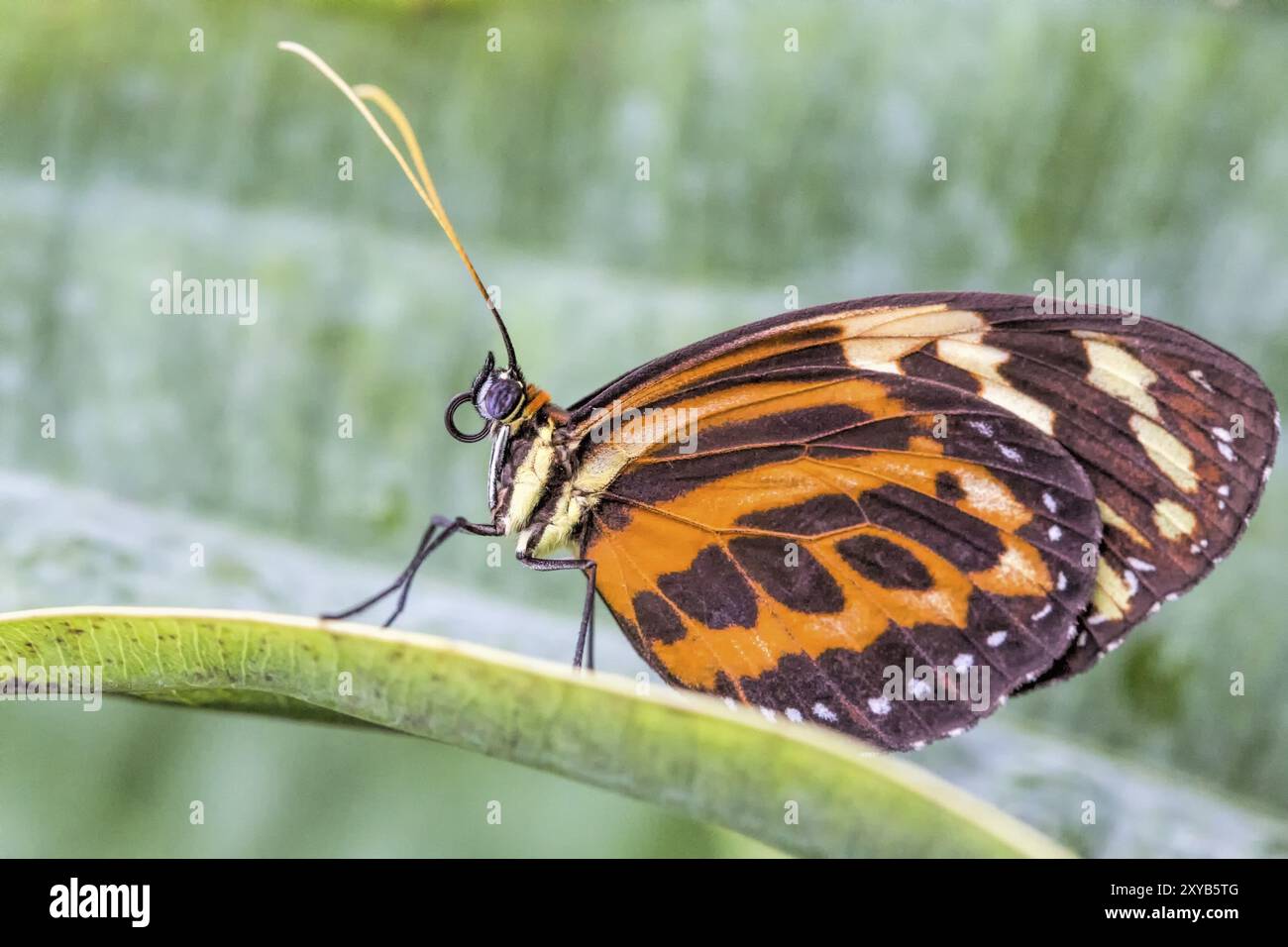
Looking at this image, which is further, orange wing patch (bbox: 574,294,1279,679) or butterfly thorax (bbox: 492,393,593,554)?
butterfly thorax (bbox: 492,393,593,554)

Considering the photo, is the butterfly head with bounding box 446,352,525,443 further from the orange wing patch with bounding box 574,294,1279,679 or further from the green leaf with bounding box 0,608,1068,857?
the green leaf with bounding box 0,608,1068,857

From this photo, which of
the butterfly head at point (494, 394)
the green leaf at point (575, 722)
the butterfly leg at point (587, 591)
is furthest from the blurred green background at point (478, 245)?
the green leaf at point (575, 722)

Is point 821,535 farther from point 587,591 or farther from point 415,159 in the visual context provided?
point 415,159

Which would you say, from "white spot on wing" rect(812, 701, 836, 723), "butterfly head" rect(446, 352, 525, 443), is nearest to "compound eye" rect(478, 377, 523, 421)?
"butterfly head" rect(446, 352, 525, 443)

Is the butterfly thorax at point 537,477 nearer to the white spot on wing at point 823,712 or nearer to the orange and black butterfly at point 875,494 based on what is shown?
the orange and black butterfly at point 875,494

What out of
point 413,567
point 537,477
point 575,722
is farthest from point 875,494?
point 575,722
